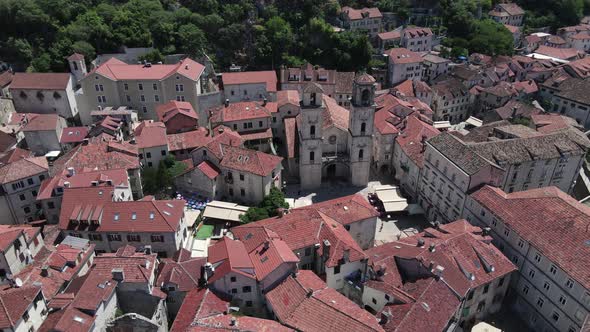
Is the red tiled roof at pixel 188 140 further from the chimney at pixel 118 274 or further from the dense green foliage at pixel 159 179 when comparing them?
the chimney at pixel 118 274

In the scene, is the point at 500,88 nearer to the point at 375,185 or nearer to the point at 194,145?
the point at 375,185

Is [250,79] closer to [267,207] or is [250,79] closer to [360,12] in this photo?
[267,207]

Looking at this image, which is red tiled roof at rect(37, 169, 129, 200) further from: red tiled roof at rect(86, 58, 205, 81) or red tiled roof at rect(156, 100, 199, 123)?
red tiled roof at rect(86, 58, 205, 81)

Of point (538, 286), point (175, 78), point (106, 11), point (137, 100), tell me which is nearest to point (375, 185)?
point (538, 286)

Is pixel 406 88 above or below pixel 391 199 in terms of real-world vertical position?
above

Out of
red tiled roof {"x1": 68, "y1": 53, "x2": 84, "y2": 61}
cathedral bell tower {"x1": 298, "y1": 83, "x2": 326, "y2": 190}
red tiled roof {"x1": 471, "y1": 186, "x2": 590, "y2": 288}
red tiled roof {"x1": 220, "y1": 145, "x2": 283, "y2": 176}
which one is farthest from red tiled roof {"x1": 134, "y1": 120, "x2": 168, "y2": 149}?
red tiled roof {"x1": 471, "y1": 186, "x2": 590, "y2": 288}

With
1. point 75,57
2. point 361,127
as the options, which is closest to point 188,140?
point 361,127

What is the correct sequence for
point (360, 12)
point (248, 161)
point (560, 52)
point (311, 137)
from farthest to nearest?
point (560, 52) < point (360, 12) < point (311, 137) < point (248, 161)

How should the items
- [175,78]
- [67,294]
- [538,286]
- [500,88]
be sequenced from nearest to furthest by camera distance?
[67,294], [538,286], [175,78], [500,88]
